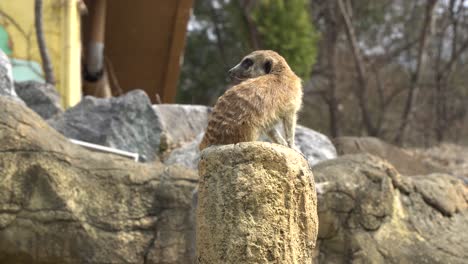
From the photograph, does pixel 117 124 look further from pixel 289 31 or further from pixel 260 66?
pixel 289 31

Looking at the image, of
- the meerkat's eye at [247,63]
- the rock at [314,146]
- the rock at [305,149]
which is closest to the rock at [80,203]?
the meerkat's eye at [247,63]

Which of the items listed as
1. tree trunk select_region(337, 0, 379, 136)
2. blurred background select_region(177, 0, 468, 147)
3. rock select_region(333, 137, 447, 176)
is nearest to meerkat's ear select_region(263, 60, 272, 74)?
rock select_region(333, 137, 447, 176)

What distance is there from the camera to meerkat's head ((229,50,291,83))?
4.61 meters

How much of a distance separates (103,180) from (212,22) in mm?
13326

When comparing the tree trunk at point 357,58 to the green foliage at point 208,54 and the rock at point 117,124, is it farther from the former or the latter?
the rock at point 117,124

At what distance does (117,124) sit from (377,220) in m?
3.00

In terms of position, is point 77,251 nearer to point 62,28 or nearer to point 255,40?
point 62,28

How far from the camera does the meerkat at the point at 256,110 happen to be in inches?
165

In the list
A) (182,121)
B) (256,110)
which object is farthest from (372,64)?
(256,110)

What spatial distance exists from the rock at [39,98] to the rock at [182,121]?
114cm

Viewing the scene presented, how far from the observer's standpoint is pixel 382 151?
28.6 feet

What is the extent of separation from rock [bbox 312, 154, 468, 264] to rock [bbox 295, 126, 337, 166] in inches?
60.4

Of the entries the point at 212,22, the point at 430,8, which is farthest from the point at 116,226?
the point at 212,22

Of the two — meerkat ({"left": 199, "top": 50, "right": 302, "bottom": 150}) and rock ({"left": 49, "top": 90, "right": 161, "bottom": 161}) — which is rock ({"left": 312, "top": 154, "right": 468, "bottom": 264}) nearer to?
meerkat ({"left": 199, "top": 50, "right": 302, "bottom": 150})
